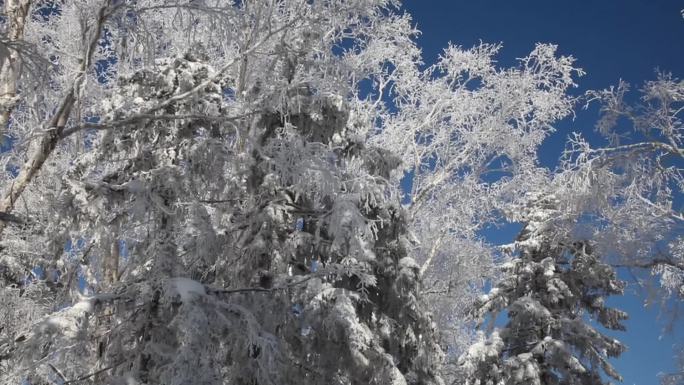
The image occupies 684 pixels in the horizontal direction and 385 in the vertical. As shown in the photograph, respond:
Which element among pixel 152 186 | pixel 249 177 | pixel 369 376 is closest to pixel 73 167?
pixel 152 186

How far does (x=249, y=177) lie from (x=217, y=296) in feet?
7.27

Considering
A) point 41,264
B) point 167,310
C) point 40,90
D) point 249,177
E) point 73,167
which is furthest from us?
point 41,264

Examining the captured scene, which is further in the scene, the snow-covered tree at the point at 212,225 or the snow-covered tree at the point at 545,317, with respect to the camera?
the snow-covered tree at the point at 545,317

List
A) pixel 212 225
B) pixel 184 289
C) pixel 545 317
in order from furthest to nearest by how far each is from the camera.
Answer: pixel 545 317, pixel 212 225, pixel 184 289

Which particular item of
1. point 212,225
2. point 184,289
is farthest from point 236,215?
point 184,289

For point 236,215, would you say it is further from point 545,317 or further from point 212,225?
point 545,317

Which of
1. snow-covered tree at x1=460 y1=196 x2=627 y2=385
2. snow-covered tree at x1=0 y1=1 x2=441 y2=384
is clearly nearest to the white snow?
snow-covered tree at x1=0 y1=1 x2=441 y2=384

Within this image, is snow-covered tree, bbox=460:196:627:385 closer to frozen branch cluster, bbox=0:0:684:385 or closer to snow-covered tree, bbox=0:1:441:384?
frozen branch cluster, bbox=0:0:684:385

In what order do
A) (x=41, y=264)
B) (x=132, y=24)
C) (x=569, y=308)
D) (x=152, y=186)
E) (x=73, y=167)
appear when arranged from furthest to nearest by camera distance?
(x=569, y=308) → (x=41, y=264) → (x=73, y=167) → (x=152, y=186) → (x=132, y=24)

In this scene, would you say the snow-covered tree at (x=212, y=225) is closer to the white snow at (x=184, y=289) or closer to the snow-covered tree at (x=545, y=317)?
the white snow at (x=184, y=289)

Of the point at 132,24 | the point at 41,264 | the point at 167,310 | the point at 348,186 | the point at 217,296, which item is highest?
the point at 348,186

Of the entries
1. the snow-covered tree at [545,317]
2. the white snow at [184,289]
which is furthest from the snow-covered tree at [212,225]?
the snow-covered tree at [545,317]

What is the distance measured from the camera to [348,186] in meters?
8.28

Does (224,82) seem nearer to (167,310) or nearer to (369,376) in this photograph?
(167,310)
